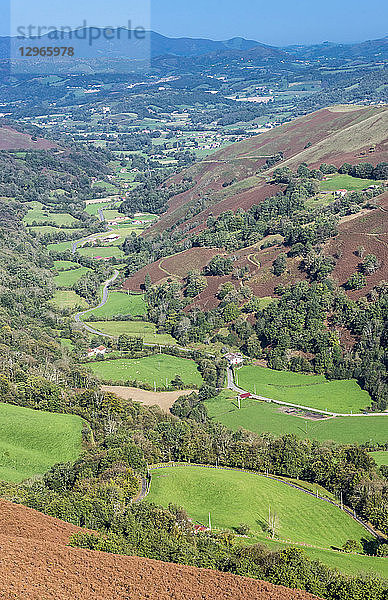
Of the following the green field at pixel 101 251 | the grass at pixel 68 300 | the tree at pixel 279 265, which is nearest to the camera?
the tree at pixel 279 265

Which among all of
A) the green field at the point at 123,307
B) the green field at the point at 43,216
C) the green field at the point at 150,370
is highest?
the green field at the point at 43,216

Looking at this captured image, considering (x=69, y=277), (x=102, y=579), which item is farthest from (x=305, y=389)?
(x=69, y=277)

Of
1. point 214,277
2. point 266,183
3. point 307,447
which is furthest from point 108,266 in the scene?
point 307,447

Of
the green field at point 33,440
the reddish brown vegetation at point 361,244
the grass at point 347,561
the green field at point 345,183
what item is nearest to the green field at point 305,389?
the reddish brown vegetation at point 361,244

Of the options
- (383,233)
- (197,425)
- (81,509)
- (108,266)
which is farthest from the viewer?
(108,266)

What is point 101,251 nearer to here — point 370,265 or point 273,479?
point 370,265

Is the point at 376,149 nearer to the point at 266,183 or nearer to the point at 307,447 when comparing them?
the point at 266,183

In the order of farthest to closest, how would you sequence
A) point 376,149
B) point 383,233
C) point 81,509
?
point 376,149
point 383,233
point 81,509

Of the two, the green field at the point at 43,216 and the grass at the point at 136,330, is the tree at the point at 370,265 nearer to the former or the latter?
the grass at the point at 136,330
